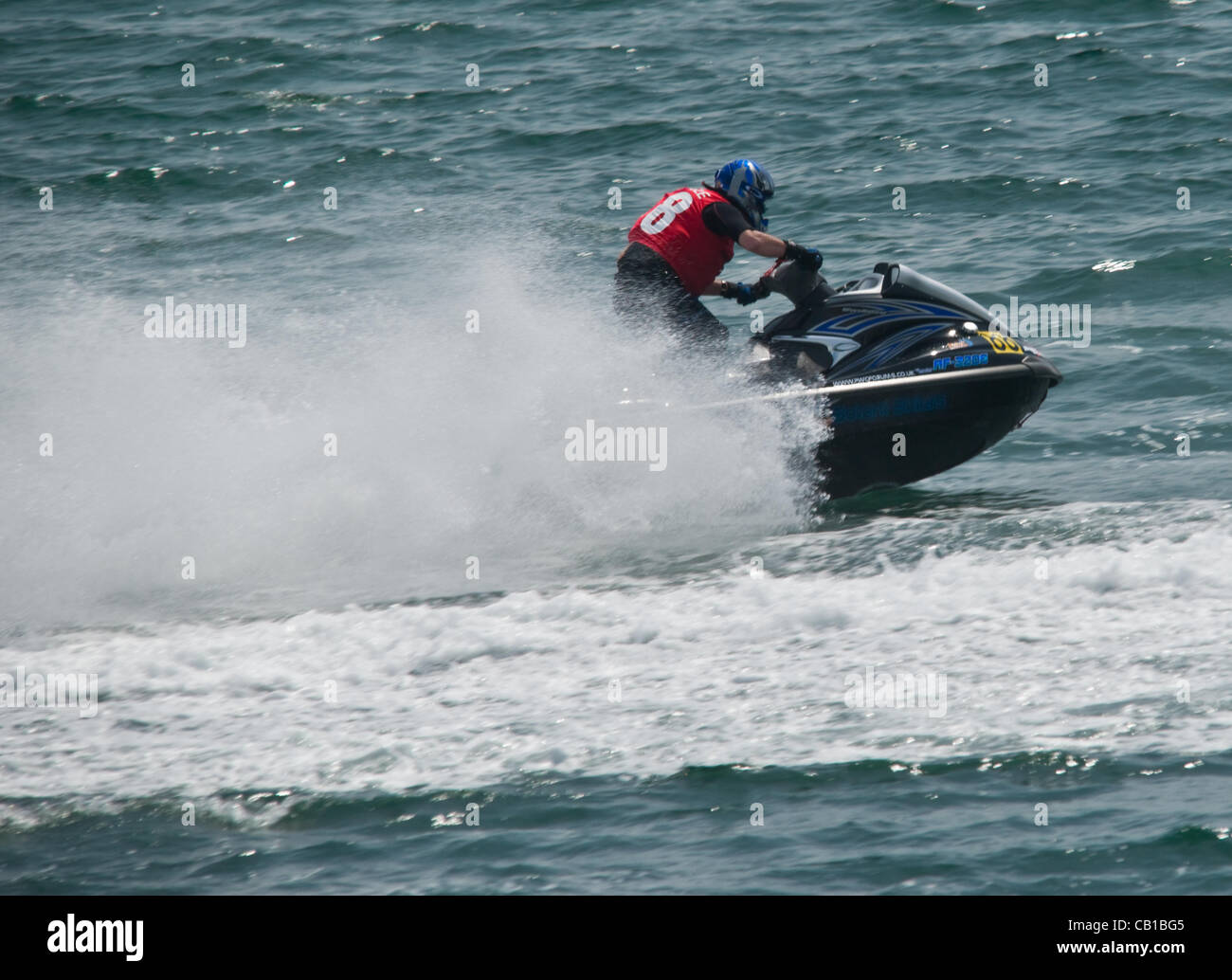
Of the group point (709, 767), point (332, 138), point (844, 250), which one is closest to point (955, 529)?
point (709, 767)

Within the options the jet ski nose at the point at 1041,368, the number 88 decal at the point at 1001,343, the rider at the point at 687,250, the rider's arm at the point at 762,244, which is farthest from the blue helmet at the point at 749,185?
the jet ski nose at the point at 1041,368

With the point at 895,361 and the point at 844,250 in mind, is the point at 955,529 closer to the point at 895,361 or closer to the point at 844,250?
the point at 895,361

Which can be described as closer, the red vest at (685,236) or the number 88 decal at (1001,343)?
the number 88 decal at (1001,343)

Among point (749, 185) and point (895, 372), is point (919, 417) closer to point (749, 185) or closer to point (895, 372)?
point (895, 372)

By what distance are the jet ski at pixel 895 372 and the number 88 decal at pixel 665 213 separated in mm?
609

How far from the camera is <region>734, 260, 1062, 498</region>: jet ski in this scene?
297 inches

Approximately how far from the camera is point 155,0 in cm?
2264

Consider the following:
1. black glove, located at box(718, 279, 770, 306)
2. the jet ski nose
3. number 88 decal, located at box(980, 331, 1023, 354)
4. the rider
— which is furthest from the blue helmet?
the jet ski nose

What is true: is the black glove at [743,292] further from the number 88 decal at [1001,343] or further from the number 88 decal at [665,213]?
the number 88 decal at [1001,343]

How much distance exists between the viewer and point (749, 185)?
7.78m

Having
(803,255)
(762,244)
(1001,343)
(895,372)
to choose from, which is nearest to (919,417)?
(895,372)

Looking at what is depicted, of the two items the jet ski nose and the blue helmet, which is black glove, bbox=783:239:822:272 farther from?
the jet ski nose

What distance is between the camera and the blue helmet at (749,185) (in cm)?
778
